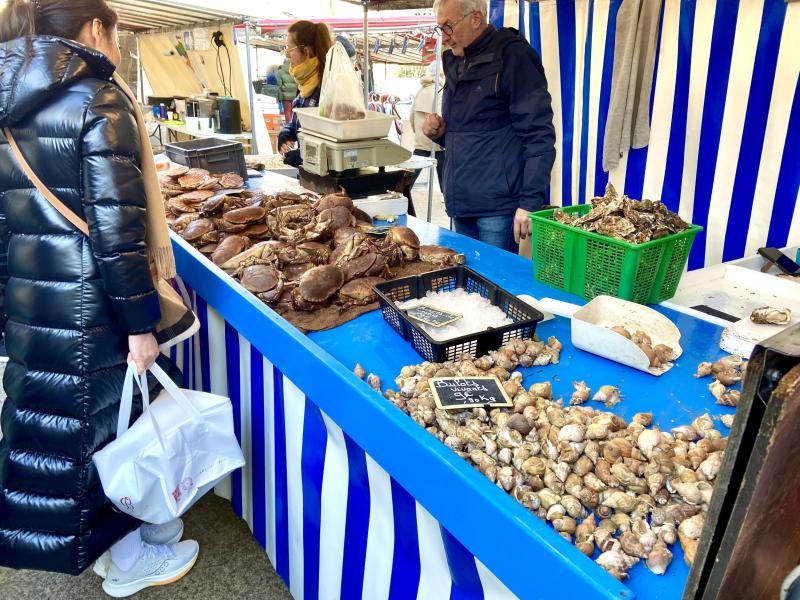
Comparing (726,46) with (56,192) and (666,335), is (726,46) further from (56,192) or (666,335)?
(56,192)

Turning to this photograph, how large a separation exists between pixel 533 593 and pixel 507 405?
0.50 metres

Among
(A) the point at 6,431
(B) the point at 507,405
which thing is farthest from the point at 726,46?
(A) the point at 6,431

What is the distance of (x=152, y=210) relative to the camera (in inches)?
76.8

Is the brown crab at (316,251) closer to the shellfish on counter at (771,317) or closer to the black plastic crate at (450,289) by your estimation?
the black plastic crate at (450,289)

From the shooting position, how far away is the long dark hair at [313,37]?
15.1 feet

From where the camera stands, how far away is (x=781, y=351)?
1.77 feet

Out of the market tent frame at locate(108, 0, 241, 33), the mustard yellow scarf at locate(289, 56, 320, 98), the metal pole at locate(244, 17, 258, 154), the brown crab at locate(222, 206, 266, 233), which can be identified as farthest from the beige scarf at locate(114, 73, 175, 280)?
the market tent frame at locate(108, 0, 241, 33)

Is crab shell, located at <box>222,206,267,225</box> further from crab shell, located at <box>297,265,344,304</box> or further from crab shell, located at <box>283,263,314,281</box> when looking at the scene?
crab shell, located at <box>297,265,344,304</box>

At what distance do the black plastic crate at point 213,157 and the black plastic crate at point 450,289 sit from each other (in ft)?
9.00

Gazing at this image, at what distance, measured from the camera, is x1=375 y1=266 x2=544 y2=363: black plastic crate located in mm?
1720

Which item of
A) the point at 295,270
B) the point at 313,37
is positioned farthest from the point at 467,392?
the point at 313,37

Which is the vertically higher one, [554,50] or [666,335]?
[554,50]

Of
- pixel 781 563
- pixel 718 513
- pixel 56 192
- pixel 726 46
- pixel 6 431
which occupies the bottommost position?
pixel 6 431

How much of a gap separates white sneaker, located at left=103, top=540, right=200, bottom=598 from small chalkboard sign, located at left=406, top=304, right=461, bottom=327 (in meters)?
1.50
